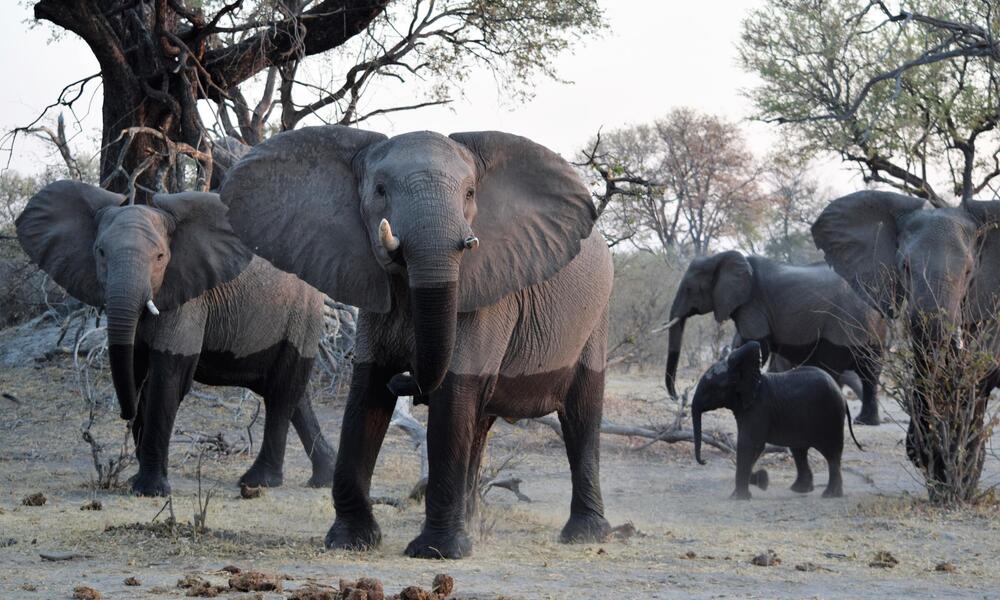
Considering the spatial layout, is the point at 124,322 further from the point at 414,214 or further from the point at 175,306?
the point at 414,214

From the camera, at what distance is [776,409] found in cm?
914

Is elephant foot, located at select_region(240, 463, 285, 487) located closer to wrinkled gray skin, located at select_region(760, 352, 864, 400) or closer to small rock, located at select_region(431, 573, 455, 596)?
small rock, located at select_region(431, 573, 455, 596)

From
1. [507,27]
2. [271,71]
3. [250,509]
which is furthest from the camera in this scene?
[507,27]

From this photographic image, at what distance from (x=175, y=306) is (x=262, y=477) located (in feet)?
4.36

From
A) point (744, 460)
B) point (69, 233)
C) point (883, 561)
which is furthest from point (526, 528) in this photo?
point (69, 233)

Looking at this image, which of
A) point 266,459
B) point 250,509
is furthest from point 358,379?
point 266,459

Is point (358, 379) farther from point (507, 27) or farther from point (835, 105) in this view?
point (835, 105)

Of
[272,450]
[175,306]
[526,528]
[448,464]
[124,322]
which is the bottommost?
[526,528]

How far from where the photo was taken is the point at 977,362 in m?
7.54

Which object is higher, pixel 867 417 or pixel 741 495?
pixel 867 417

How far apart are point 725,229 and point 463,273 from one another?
26.2 metres

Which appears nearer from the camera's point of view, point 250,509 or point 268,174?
point 268,174

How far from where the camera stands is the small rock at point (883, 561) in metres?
5.76

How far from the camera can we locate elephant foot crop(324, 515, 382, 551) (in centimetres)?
564
